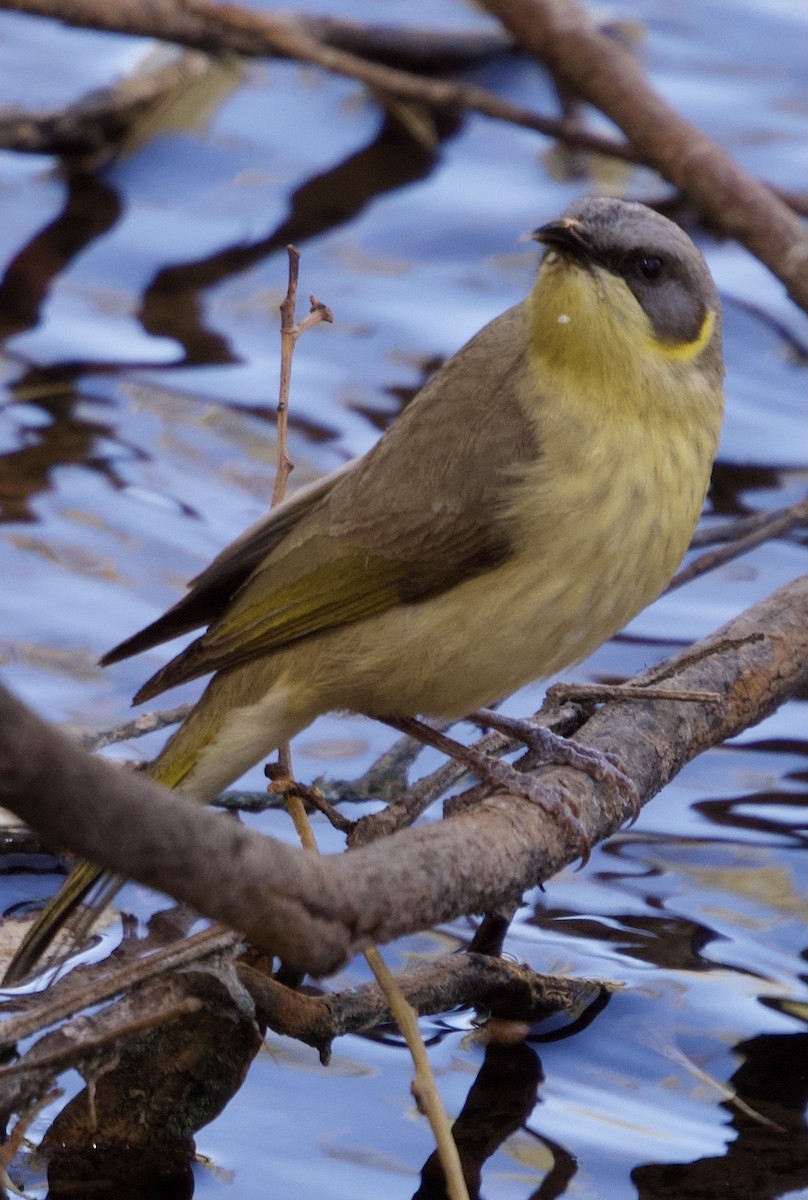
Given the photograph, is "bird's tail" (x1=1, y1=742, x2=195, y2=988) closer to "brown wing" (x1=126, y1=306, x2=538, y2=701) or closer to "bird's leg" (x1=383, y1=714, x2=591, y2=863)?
"brown wing" (x1=126, y1=306, x2=538, y2=701)

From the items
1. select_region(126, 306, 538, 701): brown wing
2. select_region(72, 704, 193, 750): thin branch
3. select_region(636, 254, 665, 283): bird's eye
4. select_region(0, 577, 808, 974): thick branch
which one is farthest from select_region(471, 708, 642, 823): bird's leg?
select_region(636, 254, 665, 283): bird's eye

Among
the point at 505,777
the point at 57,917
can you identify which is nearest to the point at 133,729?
the point at 57,917

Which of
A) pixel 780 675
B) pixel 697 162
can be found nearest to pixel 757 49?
pixel 697 162

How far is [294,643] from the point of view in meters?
3.96

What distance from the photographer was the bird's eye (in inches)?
152

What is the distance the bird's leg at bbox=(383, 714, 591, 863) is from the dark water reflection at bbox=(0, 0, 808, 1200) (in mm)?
458

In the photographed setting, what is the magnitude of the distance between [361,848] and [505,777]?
1070 millimetres

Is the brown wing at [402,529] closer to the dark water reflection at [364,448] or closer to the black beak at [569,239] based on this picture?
the black beak at [569,239]

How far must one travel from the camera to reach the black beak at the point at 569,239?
148 inches

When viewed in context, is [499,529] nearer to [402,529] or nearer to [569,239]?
[402,529]

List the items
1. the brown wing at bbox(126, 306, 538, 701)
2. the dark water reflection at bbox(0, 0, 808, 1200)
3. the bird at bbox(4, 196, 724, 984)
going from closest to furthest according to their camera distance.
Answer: the dark water reflection at bbox(0, 0, 808, 1200)
the bird at bbox(4, 196, 724, 984)
the brown wing at bbox(126, 306, 538, 701)

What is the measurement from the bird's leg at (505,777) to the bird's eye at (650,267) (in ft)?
3.62

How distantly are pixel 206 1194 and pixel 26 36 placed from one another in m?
6.38

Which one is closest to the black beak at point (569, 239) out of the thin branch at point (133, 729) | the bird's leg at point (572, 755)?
the bird's leg at point (572, 755)
